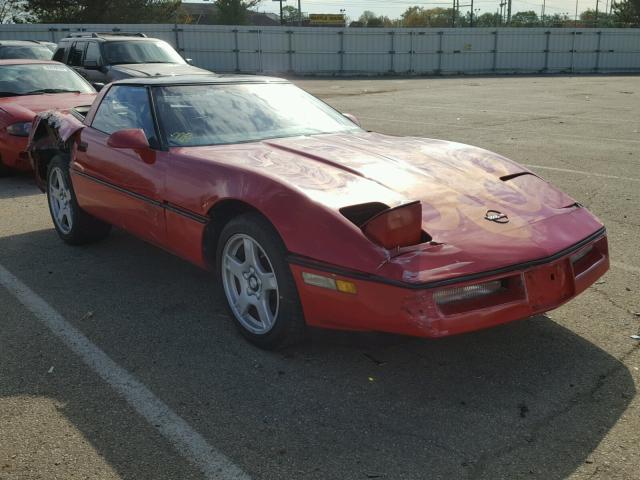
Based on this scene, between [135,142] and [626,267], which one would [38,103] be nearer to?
[135,142]

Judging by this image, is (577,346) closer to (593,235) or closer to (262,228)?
(593,235)

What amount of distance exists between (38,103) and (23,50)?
5.85 meters

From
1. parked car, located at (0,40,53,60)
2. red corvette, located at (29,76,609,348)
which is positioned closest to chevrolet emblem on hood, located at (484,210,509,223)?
red corvette, located at (29,76,609,348)

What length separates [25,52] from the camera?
13633mm

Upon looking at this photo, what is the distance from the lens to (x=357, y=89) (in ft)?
74.4

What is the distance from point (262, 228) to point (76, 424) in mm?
1259

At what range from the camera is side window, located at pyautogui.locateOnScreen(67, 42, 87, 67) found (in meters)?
13.1

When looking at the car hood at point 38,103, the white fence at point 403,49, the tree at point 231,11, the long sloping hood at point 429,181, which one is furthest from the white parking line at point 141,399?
the tree at point 231,11

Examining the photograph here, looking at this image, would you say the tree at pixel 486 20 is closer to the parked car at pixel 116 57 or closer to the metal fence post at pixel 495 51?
the metal fence post at pixel 495 51

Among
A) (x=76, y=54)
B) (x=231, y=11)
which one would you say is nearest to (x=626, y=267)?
(x=76, y=54)

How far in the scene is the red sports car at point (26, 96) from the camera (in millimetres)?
8172

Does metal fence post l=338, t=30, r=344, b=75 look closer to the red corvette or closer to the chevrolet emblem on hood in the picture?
the red corvette

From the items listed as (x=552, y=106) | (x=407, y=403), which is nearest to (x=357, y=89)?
(x=552, y=106)

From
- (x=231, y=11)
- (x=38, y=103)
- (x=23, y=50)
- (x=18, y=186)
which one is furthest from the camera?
(x=231, y=11)
